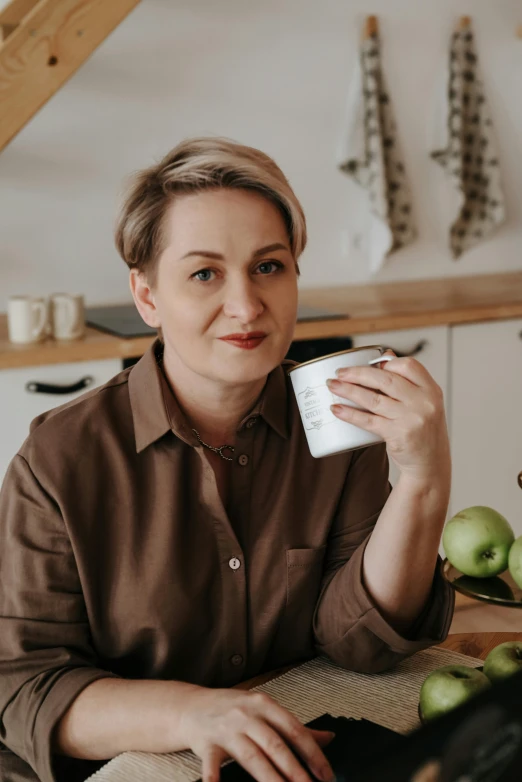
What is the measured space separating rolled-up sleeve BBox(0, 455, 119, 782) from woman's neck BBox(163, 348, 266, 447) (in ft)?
0.78

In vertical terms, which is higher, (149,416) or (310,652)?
(149,416)

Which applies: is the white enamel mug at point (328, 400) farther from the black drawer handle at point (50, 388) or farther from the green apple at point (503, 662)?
the black drawer handle at point (50, 388)

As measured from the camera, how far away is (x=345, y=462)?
1.34 m

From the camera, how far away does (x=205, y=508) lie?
1.25 meters

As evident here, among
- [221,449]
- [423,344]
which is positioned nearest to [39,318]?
[423,344]

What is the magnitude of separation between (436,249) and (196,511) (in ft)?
8.73

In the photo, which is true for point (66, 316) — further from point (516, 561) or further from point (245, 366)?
point (516, 561)

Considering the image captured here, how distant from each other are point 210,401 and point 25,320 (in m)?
1.30

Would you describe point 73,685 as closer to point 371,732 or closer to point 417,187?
point 371,732

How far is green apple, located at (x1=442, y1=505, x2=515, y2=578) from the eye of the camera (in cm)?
112

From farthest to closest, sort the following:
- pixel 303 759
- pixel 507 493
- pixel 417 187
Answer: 1. pixel 417 187
2. pixel 507 493
3. pixel 303 759

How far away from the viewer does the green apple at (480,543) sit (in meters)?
1.12

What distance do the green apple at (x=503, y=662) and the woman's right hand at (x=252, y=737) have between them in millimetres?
177

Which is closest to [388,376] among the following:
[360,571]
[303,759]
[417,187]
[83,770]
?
[360,571]
